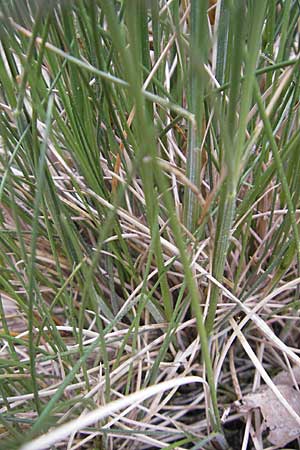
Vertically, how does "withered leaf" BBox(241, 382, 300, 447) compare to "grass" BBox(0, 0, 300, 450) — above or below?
below

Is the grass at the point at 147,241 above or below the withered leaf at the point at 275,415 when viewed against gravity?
above

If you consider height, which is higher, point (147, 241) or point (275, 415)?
point (147, 241)

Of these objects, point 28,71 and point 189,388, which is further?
point 189,388

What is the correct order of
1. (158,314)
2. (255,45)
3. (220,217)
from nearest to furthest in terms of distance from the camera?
(255,45) → (220,217) → (158,314)

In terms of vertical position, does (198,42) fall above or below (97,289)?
above

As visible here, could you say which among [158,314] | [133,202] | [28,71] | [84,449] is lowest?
[84,449]

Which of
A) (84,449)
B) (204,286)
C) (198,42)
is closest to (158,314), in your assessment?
(204,286)

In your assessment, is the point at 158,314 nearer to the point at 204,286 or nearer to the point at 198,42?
the point at 204,286

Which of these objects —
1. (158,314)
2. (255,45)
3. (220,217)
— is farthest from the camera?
(158,314)
